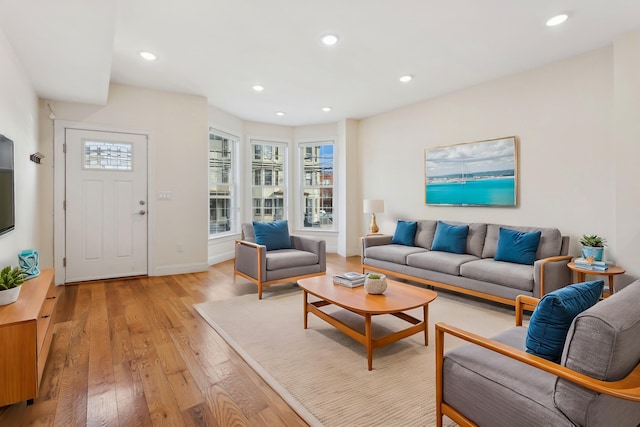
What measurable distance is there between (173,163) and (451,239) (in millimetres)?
4064

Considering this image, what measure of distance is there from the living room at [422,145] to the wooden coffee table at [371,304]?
7.29 feet

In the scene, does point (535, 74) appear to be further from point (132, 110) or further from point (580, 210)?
point (132, 110)

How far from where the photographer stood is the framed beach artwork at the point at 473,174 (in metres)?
4.08

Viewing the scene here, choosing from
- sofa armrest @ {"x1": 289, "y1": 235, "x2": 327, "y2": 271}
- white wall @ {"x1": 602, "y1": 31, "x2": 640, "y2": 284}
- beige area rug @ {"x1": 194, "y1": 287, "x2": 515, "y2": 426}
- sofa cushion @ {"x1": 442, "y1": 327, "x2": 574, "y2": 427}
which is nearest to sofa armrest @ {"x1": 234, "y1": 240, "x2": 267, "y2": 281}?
beige area rug @ {"x1": 194, "y1": 287, "x2": 515, "y2": 426}

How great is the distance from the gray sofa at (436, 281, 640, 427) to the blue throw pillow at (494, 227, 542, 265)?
225cm

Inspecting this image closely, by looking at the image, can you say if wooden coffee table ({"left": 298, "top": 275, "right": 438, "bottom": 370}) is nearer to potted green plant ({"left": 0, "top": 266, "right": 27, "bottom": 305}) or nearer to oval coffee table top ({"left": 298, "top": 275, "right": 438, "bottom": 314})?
oval coffee table top ({"left": 298, "top": 275, "right": 438, "bottom": 314})

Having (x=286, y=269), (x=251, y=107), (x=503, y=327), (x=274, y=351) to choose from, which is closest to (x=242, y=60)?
(x=251, y=107)

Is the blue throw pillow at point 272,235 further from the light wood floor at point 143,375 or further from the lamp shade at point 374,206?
the lamp shade at point 374,206

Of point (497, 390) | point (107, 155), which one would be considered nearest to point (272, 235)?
point (107, 155)

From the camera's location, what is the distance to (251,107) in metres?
5.50

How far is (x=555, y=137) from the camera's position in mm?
3703

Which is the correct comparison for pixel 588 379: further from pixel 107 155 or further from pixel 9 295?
pixel 107 155

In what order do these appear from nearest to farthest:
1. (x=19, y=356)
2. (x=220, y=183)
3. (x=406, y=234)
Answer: (x=19, y=356), (x=406, y=234), (x=220, y=183)

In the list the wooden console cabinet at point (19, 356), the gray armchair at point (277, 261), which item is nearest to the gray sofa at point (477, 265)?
the gray armchair at point (277, 261)
